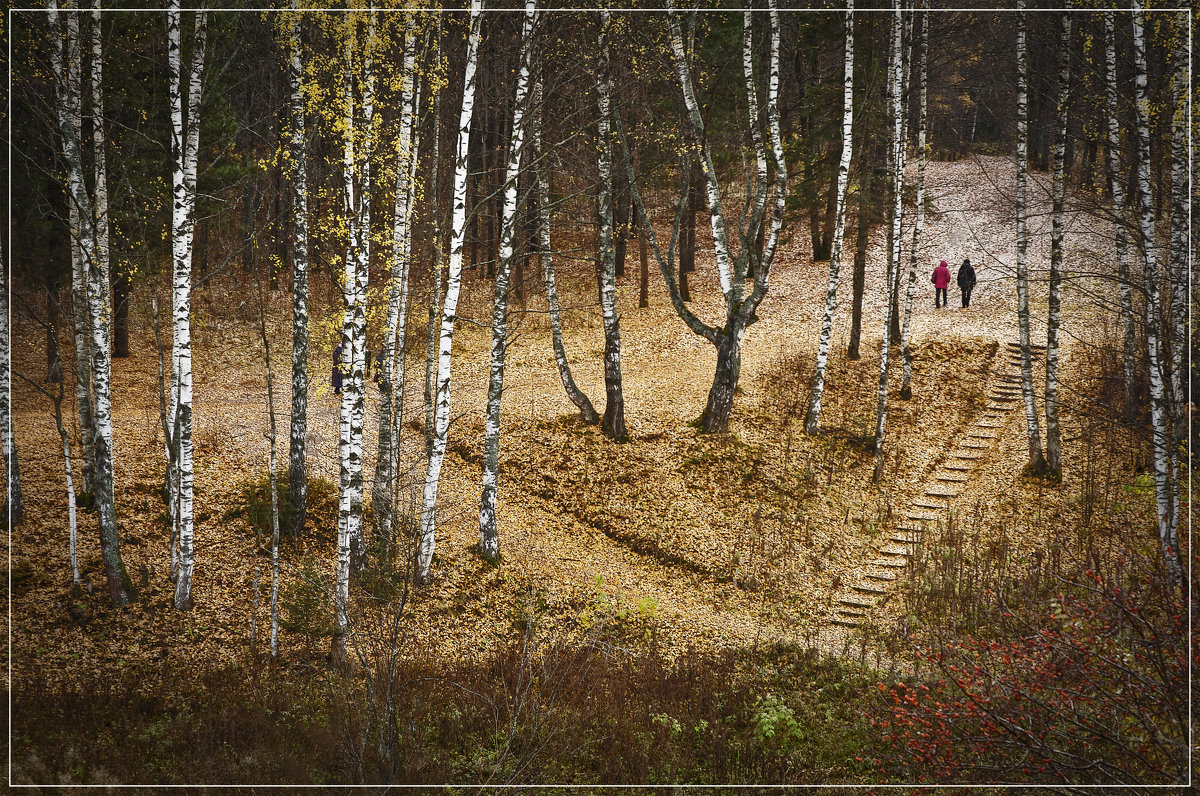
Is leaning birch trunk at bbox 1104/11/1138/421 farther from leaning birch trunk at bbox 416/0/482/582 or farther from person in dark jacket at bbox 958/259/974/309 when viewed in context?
leaning birch trunk at bbox 416/0/482/582

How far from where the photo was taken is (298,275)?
11.5m

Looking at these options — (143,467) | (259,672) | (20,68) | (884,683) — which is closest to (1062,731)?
(884,683)

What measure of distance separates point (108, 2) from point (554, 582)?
36.1ft

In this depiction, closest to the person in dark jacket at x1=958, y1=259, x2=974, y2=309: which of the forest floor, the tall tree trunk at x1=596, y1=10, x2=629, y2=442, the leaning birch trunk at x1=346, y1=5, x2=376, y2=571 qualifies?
the forest floor

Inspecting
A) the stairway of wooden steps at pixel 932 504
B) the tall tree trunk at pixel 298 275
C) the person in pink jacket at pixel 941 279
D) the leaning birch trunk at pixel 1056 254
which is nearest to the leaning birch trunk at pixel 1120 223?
the leaning birch trunk at pixel 1056 254

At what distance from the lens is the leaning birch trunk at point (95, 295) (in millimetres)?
8617

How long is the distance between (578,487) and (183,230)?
27.6ft

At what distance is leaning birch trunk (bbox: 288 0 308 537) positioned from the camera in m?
9.42

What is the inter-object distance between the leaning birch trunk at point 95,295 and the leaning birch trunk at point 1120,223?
13.2 meters

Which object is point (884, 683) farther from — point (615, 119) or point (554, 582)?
point (615, 119)

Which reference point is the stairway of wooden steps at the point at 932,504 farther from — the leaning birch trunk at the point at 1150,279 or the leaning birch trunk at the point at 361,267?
the leaning birch trunk at the point at 361,267

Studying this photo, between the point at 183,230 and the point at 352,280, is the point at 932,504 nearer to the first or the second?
the point at 352,280

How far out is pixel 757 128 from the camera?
1461 cm

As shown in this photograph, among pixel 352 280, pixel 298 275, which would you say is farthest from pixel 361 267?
pixel 298 275
